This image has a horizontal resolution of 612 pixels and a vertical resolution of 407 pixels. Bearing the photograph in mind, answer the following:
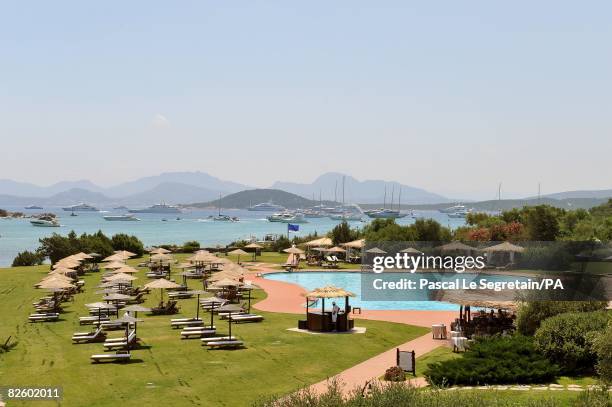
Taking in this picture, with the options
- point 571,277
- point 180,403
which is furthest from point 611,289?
point 180,403

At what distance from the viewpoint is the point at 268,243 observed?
226 feet

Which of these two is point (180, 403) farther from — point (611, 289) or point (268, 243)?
point (268, 243)

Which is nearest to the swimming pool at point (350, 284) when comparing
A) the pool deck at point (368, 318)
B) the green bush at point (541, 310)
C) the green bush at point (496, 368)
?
the pool deck at point (368, 318)

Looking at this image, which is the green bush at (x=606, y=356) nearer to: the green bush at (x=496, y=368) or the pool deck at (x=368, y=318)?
the green bush at (x=496, y=368)

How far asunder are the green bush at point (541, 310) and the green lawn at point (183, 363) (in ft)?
14.8

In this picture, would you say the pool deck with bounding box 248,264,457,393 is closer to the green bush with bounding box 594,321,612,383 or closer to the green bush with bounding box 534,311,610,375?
the green bush with bounding box 534,311,610,375

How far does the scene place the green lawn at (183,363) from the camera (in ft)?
53.3

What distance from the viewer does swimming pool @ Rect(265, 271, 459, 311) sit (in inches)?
1293

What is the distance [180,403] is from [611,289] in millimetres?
26827

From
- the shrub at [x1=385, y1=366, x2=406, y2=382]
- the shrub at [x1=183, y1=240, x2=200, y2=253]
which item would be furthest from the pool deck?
the shrub at [x1=183, y1=240, x2=200, y2=253]

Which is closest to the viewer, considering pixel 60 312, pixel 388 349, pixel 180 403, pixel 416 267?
pixel 180 403

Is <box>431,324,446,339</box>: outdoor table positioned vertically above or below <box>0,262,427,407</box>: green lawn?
above

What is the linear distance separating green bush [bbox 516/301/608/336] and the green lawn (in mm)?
4496

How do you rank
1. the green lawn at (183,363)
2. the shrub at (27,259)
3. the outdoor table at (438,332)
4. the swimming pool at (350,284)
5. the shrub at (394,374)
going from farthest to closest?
1. the shrub at (27,259)
2. the swimming pool at (350,284)
3. the outdoor table at (438,332)
4. the shrub at (394,374)
5. the green lawn at (183,363)
